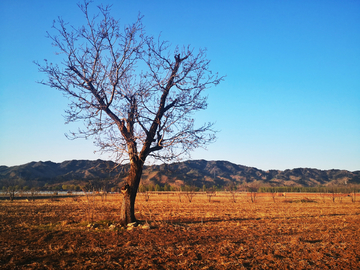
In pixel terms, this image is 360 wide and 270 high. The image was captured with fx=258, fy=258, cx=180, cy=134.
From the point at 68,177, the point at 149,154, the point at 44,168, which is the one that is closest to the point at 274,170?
the point at 68,177

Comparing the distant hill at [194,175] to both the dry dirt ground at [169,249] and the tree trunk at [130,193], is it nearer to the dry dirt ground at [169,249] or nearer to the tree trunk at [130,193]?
the tree trunk at [130,193]

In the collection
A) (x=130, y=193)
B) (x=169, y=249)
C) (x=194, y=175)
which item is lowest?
(x=169, y=249)

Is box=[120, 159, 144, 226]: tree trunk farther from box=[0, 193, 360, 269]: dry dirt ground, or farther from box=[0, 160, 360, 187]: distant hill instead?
box=[0, 160, 360, 187]: distant hill

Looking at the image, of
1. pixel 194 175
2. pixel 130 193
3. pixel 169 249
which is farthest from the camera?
pixel 194 175

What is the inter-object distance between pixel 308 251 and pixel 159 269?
5013 millimetres

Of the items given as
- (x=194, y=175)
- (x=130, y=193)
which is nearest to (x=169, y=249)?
(x=130, y=193)

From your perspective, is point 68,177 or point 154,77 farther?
point 68,177

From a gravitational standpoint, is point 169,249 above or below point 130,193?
below

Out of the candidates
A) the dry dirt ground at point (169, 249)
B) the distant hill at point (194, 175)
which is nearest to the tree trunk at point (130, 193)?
the dry dirt ground at point (169, 249)

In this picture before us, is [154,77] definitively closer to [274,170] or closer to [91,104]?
[91,104]

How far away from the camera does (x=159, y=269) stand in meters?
6.02

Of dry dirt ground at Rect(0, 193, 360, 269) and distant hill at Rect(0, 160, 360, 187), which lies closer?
dry dirt ground at Rect(0, 193, 360, 269)

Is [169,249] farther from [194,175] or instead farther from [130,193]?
[194,175]

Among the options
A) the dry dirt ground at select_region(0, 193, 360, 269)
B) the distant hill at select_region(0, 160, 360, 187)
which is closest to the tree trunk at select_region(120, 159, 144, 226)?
the dry dirt ground at select_region(0, 193, 360, 269)
